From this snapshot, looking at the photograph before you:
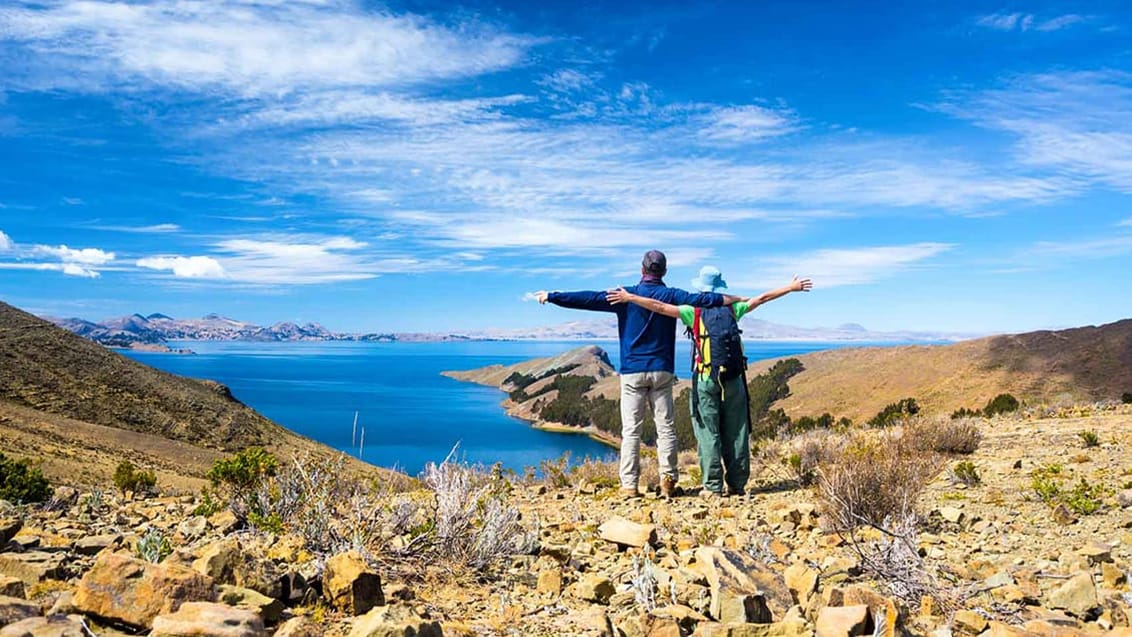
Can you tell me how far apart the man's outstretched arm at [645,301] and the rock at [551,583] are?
361 centimetres

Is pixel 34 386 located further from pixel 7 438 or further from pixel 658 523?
pixel 658 523

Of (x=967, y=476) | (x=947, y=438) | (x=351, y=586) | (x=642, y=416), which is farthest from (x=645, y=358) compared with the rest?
(x=947, y=438)

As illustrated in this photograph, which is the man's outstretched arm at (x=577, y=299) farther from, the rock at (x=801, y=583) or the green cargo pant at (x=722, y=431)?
the rock at (x=801, y=583)

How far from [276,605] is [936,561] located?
398 centimetres

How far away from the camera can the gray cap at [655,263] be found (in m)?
7.54

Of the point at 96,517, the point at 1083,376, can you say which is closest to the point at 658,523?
the point at 96,517

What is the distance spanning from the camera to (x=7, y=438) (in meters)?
22.4

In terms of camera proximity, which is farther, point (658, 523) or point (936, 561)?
point (658, 523)

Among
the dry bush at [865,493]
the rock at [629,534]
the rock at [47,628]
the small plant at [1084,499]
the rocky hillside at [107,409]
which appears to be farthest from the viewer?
the rocky hillside at [107,409]

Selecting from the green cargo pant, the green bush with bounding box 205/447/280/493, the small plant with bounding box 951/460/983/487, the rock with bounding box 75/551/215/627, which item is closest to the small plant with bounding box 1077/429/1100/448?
the small plant with bounding box 951/460/983/487

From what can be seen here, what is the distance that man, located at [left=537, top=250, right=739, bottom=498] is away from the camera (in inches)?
294

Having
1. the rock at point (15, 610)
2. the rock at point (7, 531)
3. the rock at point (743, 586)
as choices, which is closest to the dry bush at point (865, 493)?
the rock at point (743, 586)

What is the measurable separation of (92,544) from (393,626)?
2.63 m

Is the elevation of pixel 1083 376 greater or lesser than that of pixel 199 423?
greater
